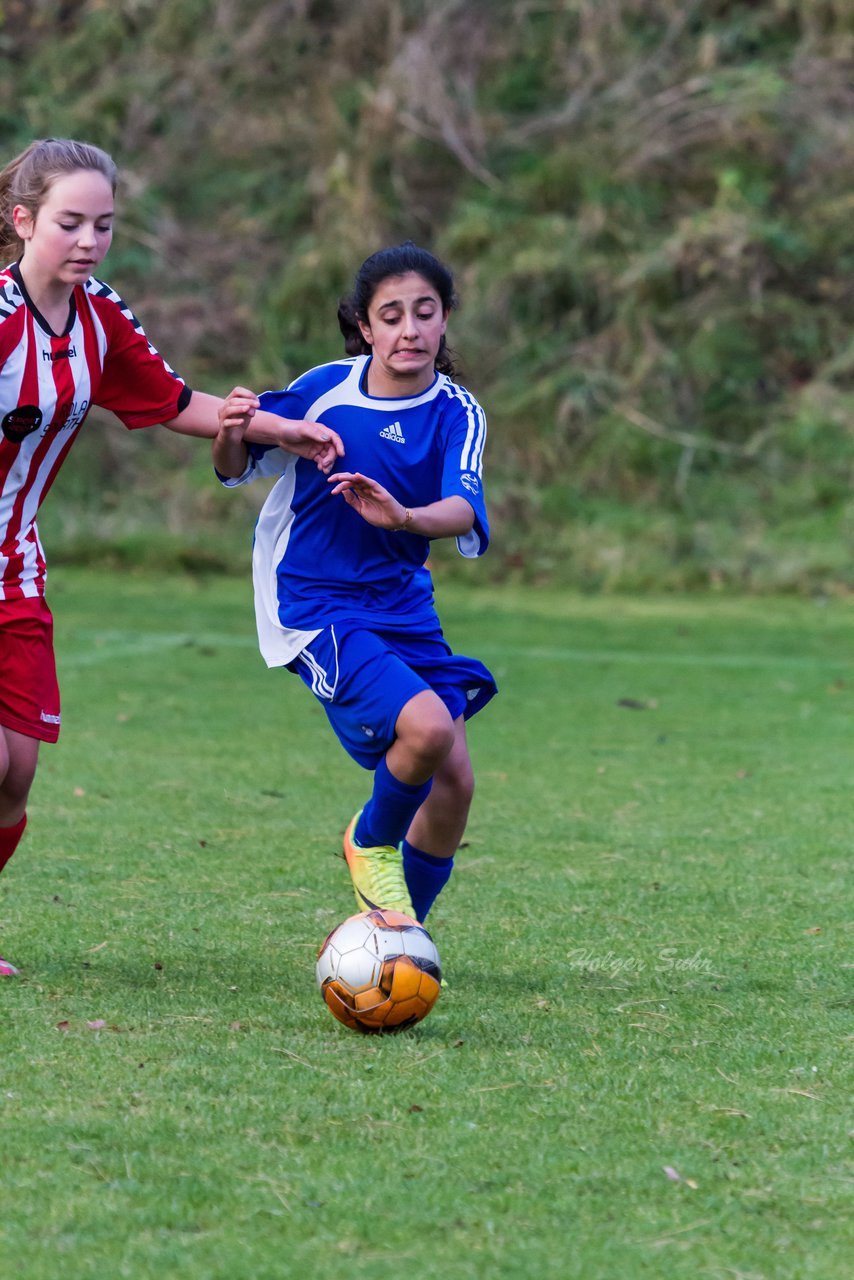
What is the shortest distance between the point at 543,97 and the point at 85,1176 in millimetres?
16310

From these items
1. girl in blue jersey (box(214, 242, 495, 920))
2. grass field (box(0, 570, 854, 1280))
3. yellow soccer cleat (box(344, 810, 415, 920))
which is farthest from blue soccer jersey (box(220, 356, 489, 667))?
grass field (box(0, 570, 854, 1280))

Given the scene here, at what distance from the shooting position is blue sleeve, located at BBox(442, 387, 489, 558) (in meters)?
4.18

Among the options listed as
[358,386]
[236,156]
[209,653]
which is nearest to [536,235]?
[236,156]

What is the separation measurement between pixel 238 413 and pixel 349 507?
1.23 ft

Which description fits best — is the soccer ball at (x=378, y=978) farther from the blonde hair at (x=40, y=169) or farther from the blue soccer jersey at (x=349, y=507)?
the blonde hair at (x=40, y=169)

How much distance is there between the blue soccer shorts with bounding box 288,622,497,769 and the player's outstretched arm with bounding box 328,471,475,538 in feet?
1.00

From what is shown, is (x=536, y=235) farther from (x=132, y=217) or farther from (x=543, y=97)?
(x=132, y=217)

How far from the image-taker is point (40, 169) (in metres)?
4.01

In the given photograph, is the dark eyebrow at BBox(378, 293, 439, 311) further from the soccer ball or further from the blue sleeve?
the soccer ball

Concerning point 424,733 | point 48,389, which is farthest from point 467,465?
point 48,389

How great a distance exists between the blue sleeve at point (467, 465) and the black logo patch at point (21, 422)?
97 centimetres

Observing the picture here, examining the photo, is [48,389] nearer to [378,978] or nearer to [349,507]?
[349,507]

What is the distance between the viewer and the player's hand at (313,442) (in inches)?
166

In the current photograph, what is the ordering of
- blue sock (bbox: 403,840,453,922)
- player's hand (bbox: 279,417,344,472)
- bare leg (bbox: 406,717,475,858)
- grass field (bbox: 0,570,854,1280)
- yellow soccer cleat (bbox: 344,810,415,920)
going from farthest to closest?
blue sock (bbox: 403,840,453,922), bare leg (bbox: 406,717,475,858), player's hand (bbox: 279,417,344,472), yellow soccer cleat (bbox: 344,810,415,920), grass field (bbox: 0,570,854,1280)
